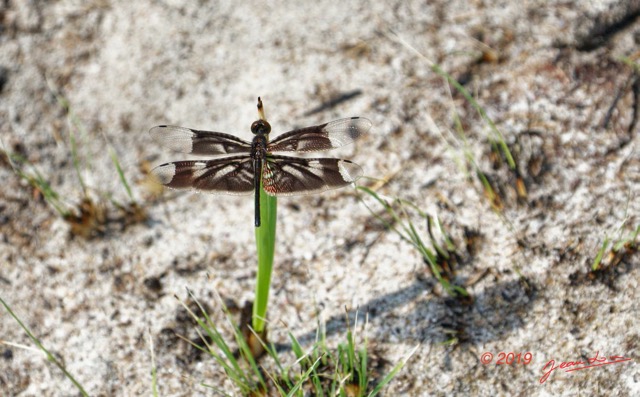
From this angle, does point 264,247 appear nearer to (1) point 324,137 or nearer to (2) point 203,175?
(2) point 203,175

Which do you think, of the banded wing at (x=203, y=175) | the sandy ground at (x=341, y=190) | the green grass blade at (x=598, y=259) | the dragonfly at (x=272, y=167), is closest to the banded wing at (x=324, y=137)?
the dragonfly at (x=272, y=167)

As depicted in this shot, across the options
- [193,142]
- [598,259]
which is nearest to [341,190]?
[193,142]

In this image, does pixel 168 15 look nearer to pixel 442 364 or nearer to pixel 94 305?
pixel 94 305

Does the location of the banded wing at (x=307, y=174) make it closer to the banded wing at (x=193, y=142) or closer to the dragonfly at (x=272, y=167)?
the dragonfly at (x=272, y=167)

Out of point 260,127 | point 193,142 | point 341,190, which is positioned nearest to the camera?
point 260,127

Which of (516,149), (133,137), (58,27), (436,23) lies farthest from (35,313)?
(436,23)
